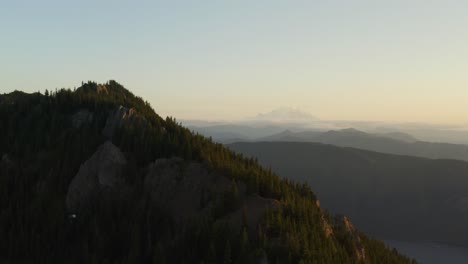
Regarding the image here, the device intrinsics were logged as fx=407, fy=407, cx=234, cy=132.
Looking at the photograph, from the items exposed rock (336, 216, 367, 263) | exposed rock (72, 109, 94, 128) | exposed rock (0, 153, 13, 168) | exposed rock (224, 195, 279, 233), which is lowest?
exposed rock (336, 216, 367, 263)

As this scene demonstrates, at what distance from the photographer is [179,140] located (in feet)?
396

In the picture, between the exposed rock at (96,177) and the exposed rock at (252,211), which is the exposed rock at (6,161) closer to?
the exposed rock at (96,177)

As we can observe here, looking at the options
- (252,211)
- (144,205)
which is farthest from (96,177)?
(252,211)

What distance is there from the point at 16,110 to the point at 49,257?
3245 inches

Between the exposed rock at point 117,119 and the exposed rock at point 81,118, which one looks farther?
the exposed rock at point 81,118

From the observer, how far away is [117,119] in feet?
409

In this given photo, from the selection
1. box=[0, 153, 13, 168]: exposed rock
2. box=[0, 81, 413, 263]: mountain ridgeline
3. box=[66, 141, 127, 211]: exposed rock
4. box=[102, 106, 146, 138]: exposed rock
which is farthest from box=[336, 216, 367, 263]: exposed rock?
box=[0, 153, 13, 168]: exposed rock

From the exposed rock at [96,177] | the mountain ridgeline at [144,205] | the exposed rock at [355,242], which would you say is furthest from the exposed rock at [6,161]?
the exposed rock at [355,242]

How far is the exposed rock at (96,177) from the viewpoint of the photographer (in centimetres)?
9944

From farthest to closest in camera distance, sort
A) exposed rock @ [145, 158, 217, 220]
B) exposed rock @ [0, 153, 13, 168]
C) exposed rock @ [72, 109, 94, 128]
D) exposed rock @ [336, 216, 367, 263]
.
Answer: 1. exposed rock @ [72, 109, 94, 128]
2. exposed rock @ [0, 153, 13, 168]
3. exposed rock @ [336, 216, 367, 263]
4. exposed rock @ [145, 158, 217, 220]

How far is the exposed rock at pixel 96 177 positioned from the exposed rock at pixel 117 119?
60.4ft

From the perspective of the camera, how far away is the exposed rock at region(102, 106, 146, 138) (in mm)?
122750

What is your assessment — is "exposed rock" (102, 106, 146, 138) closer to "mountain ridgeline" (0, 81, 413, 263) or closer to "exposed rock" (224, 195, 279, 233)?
"mountain ridgeline" (0, 81, 413, 263)

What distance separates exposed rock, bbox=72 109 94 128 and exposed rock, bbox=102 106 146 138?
865 cm
